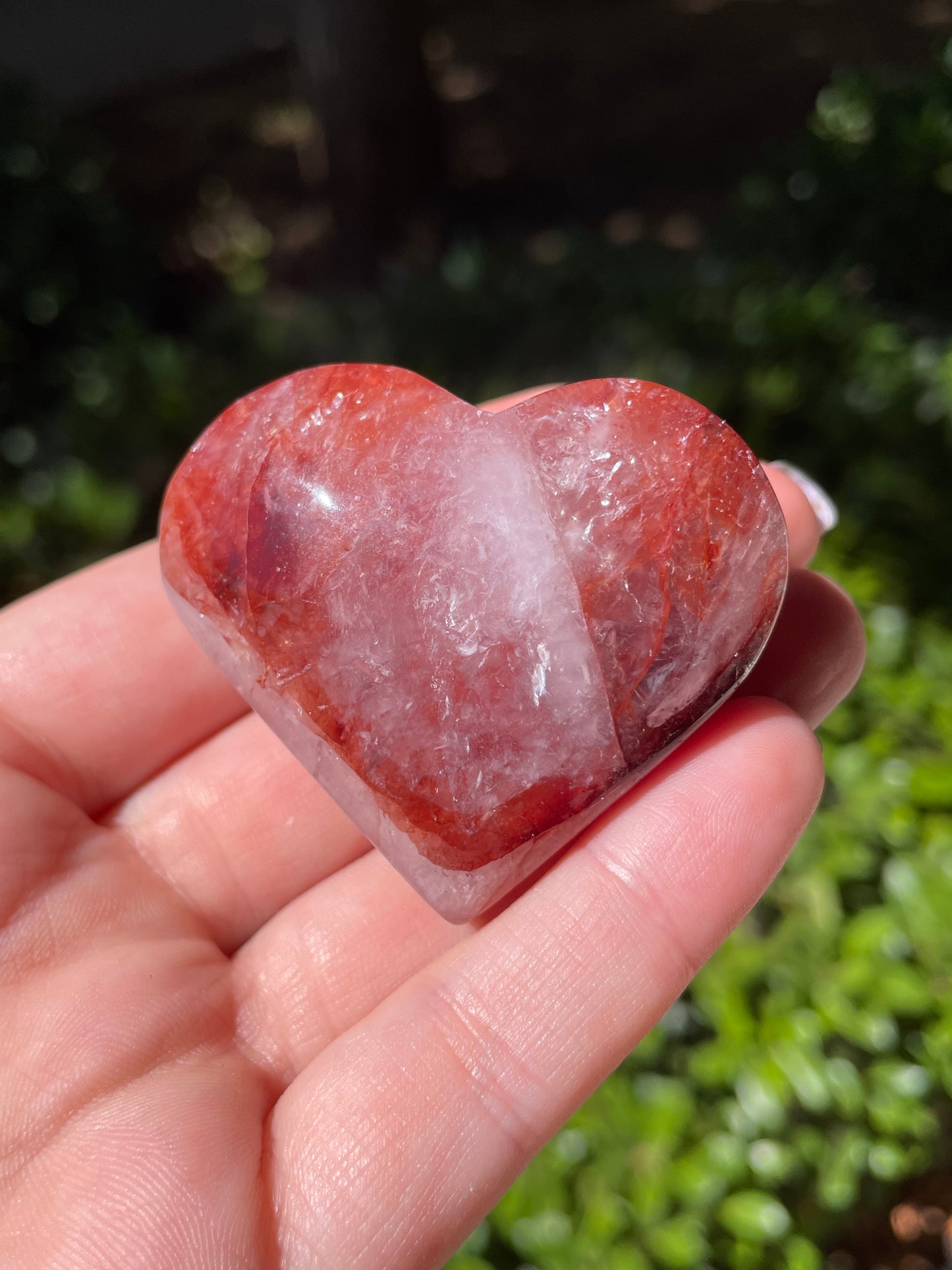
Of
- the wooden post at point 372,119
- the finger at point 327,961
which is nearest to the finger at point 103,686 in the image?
the finger at point 327,961

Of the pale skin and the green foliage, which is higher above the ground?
the pale skin

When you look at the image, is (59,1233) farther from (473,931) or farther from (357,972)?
(473,931)

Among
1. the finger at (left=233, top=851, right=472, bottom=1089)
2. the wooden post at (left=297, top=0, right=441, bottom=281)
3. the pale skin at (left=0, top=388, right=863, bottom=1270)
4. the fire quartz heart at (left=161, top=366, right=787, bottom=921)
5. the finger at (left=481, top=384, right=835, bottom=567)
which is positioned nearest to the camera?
the pale skin at (left=0, top=388, right=863, bottom=1270)

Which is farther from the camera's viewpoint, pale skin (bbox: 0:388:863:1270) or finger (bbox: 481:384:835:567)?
finger (bbox: 481:384:835:567)

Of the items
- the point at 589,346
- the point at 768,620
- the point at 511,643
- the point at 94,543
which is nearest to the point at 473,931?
the point at 511,643

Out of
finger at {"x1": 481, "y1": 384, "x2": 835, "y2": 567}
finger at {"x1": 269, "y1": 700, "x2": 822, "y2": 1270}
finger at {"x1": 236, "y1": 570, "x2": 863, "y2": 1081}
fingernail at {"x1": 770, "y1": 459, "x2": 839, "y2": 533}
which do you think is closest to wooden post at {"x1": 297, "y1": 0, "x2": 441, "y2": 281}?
finger at {"x1": 481, "y1": 384, "x2": 835, "y2": 567}

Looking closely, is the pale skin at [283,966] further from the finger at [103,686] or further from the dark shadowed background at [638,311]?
the dark shadowed background at [638,311]

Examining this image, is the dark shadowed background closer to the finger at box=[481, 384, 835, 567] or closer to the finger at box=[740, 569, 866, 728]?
the finger at box=[740, 569, 866, 728]
